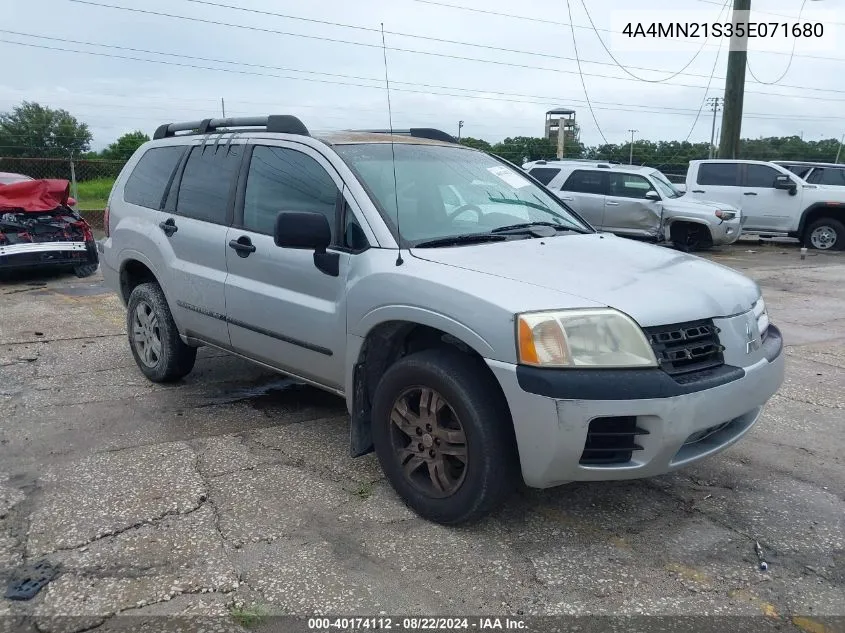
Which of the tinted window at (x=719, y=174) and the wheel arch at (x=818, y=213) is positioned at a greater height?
the tinted window at (x=719, y=174)

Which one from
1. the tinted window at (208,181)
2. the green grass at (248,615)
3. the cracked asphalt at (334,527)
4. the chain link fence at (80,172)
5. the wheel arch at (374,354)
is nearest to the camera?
the green grass at (248,615)

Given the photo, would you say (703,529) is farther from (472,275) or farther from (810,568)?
(472,275)

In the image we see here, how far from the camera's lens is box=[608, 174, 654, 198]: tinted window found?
1395 centimetres

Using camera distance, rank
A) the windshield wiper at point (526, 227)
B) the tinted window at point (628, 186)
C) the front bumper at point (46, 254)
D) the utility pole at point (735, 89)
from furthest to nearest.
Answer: the utility pole at point (735, 89)
the tinted window at point (628, 186)
the front bumper at point (46, 254)
the windshield wiper at point (526, 227)

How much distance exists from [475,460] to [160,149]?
3.68 m

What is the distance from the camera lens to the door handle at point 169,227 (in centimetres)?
501

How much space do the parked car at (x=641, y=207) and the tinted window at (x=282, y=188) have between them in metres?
10.1

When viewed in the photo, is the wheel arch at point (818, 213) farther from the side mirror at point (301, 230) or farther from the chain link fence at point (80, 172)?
the chain link fence at point (80, 172)

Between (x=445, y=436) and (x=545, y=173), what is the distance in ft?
39.9

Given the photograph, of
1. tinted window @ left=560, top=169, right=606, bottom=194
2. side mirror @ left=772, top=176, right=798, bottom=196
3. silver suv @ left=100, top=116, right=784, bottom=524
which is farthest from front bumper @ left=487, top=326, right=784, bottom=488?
side mirror @ left=772, top=176, right=798, bottom=196

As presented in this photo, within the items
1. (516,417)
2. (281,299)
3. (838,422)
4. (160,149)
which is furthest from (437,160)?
(838,422)

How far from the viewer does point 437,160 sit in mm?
4379

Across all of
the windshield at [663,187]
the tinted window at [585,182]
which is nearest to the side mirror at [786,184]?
the windshield at [663,187]

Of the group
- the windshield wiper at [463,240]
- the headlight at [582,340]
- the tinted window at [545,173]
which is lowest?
the headlight at [582,340]
